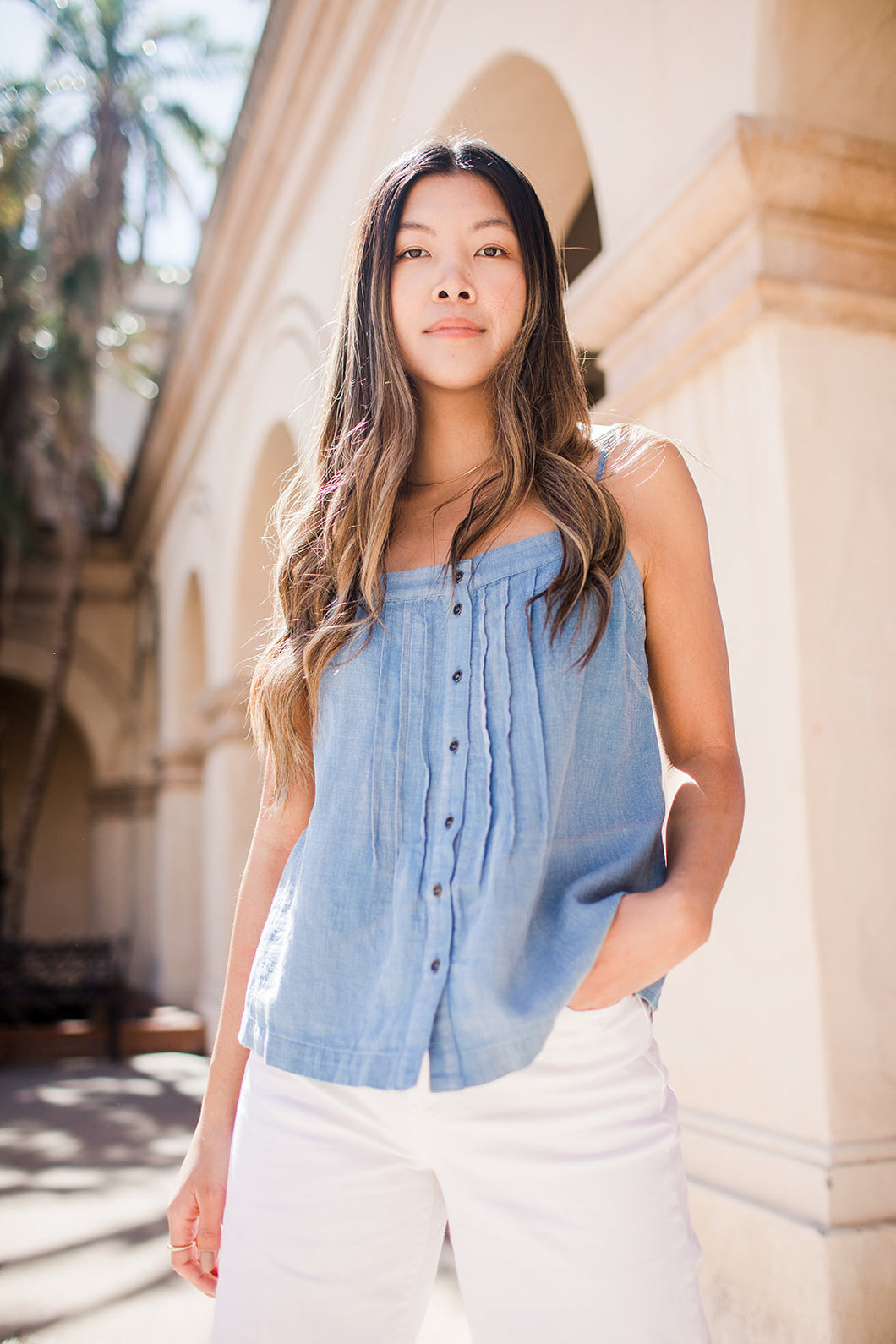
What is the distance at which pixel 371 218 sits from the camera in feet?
4.98

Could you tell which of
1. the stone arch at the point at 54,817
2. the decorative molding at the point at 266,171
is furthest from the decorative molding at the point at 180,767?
the stone arch at the point at 54,817

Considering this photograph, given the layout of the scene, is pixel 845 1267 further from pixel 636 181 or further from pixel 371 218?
pixel 636 181

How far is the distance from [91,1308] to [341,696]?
120 inches

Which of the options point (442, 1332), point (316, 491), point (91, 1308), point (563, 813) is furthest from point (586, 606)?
point (91, 1308)

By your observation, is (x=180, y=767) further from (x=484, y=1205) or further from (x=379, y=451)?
(x=484, y=1205)

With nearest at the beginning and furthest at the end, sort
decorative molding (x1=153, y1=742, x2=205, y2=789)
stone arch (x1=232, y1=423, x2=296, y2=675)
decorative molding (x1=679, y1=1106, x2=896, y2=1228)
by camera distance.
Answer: decorative molding (x1=679, y1=1106, x2=896, y2=1228) < stone arch (x1=232, y1=423, x2=296, y2=675) < decorative molding (x1=153, y1=742, x2=205, y2=789)

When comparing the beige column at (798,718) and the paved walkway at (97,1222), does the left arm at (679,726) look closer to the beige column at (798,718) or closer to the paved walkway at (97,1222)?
the beige column at (798,718)

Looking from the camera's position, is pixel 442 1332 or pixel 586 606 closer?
pixel 586 606

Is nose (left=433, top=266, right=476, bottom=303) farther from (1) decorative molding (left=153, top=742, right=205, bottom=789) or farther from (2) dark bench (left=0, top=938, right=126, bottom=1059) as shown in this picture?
(1) decorative molding (left=153, top=742, right=205, bottom=789)

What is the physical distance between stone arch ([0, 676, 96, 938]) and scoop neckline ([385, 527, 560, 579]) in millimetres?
17857

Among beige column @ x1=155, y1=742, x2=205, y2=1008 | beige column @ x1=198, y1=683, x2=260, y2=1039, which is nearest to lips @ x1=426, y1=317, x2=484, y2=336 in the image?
beige column @ x1=198, y1=683, x2=260, y2=1039

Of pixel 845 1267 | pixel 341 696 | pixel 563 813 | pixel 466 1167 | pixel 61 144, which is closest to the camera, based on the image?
pixel 466 1167

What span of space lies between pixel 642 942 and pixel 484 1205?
30 cm

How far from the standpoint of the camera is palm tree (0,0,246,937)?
12.4 metres
